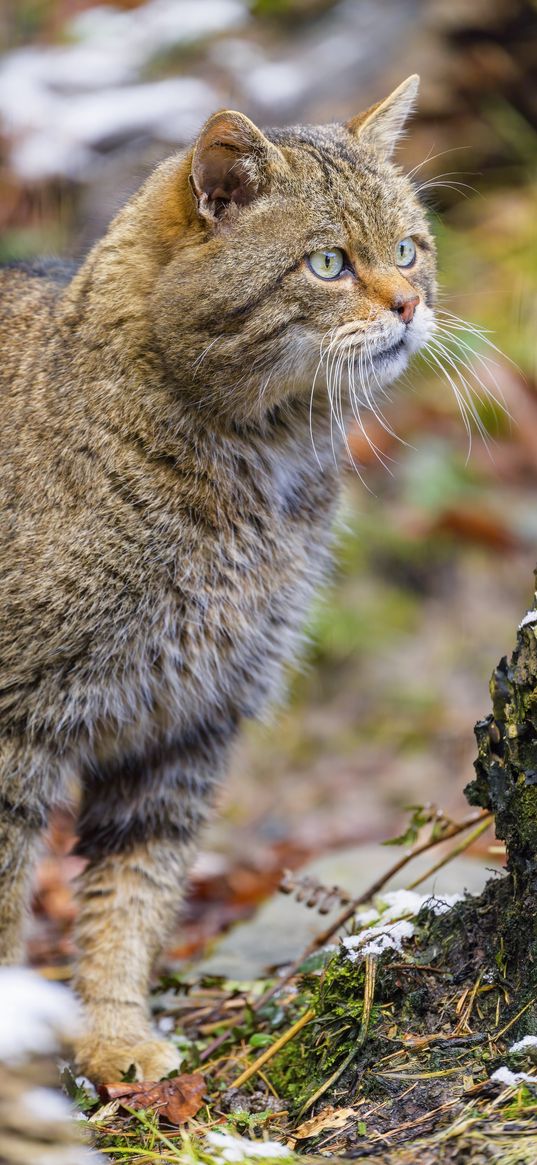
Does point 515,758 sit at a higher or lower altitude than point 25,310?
lower

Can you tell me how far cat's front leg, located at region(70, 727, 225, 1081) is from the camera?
3162 millimetres

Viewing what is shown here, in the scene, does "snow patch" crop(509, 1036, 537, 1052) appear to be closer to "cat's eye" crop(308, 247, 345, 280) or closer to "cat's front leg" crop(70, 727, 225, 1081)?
"cat's front leg" crop(70, 727, 225, 1081)

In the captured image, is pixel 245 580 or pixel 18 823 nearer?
pixel 18 823

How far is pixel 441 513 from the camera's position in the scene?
19.7 feet

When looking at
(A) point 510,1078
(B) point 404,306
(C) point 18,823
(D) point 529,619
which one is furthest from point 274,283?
(A) point 510,1078

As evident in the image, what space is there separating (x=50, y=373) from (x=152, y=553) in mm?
542

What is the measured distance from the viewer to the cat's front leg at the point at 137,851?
316 cm

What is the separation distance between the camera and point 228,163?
2766 mm

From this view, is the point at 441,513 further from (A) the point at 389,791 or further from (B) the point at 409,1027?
(B) the point at 409,1027

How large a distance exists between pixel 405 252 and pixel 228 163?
1.70ft

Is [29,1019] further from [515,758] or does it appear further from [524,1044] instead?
[515,758]

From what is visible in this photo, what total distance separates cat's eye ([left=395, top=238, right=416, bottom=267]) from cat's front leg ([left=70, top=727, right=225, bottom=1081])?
4.28ft

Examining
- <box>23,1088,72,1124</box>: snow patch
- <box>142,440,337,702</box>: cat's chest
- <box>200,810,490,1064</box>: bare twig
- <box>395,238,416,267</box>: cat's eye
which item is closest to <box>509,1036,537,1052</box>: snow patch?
<box>200,810,490,1064</box>: bare twig

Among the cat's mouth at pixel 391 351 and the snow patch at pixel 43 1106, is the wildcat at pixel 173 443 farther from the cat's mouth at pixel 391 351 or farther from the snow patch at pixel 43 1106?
the snow patch at pixel 43 1106
